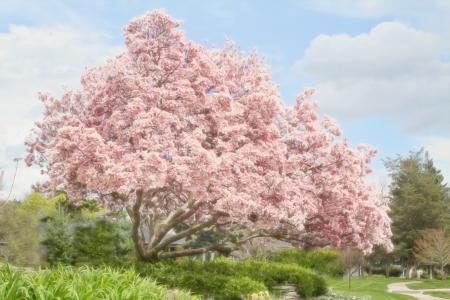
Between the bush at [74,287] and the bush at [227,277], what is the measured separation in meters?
7.95

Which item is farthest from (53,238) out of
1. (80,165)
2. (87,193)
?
(80,165)

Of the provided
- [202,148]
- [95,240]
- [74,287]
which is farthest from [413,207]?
[74,287]

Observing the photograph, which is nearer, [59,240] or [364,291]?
[364,291]

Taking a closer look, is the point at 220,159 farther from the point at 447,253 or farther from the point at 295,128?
the point at 447,253

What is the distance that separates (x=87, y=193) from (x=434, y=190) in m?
44.6

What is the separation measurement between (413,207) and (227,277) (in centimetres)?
4035

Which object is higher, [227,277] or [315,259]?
[315,259]

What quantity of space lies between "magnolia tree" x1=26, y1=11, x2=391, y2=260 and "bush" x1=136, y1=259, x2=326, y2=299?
1330 mm

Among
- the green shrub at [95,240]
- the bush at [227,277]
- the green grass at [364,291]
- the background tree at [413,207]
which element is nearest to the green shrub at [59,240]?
the green shrub at [95,240]

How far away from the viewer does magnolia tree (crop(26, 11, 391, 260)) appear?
1756 cm

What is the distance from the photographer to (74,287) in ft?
29.7

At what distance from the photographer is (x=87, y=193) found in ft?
71.2

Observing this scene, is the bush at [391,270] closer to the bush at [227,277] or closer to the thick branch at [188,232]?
the bush at [227,277]

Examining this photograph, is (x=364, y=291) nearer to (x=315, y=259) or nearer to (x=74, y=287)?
(x=315, y=259)
